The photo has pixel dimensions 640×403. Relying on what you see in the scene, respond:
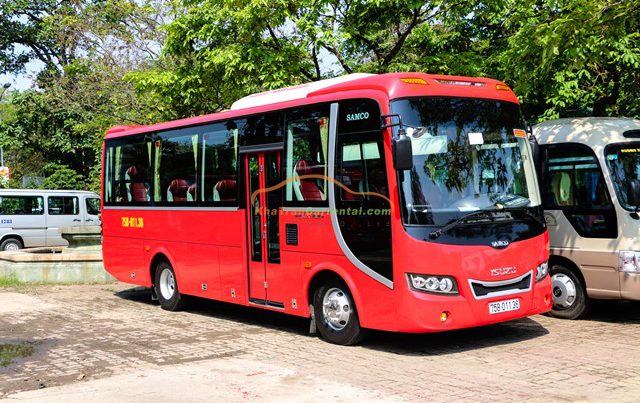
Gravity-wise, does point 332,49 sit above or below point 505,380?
above

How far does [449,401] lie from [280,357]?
267 cm

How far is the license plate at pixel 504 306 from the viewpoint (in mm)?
8406

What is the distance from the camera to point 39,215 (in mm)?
24797

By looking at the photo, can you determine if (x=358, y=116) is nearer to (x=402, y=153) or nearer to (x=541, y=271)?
(x=402, y=153)

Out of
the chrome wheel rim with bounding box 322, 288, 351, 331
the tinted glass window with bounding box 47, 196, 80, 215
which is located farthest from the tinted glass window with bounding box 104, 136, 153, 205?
the tinted glass window with bounding box 47, 196, 80, 215

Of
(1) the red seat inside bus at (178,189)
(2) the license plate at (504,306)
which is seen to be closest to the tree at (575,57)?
(2) the license plate at (504,306)

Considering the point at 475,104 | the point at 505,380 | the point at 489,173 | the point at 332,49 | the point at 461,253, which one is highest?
the point at 332,49

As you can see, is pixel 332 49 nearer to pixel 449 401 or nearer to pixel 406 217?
pixel 406 217

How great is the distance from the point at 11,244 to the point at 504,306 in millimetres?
20079

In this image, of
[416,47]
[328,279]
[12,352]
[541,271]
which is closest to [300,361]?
[328,279]

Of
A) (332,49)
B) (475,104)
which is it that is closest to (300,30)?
(332,49)

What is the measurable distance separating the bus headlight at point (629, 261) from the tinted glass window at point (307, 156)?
4.15 meters

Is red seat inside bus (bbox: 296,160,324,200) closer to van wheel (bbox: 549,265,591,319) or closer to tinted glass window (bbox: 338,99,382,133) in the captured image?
tinted glass window (bbox: 338,99,382,133)

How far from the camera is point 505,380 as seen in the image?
7230mm
